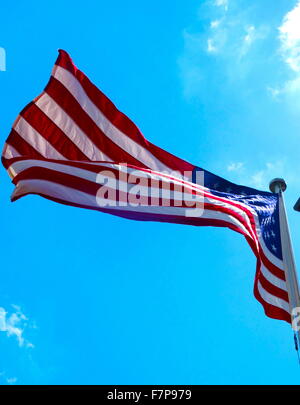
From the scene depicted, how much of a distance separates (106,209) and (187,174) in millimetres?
2181

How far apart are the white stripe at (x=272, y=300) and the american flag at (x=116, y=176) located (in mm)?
16

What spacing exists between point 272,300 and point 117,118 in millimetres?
4855

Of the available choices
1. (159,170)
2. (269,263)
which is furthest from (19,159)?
(269,263)

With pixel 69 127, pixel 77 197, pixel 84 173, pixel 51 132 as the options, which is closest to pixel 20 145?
pixel 51 132

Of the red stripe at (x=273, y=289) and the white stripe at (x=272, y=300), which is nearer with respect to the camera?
the white stripe at (x=272, y=300)

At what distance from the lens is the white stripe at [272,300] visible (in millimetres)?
9609

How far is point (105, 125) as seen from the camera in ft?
39.2

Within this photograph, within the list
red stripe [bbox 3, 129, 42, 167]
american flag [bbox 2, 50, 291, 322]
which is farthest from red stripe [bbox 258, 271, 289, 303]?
red stripe [bbox 3, 129, 42, 167]

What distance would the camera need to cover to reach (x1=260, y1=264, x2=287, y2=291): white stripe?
9.81 m

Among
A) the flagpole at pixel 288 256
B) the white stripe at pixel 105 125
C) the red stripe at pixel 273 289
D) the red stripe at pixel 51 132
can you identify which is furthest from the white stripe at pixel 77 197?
the white stripe at pixel 105 125

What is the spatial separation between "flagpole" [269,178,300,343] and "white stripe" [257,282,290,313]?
272 mm

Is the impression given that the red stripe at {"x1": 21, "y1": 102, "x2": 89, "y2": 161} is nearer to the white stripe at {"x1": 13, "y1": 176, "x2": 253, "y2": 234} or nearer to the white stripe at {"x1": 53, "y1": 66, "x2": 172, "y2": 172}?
the white stripe at {"x1": 53, "y1": 66, "x2": 172, "y2": 172}

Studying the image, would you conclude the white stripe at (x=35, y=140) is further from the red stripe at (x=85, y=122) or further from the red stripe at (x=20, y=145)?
the red stripe at (x=85, y=122)

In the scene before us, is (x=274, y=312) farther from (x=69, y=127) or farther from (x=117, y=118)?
(x=69, y=127)
